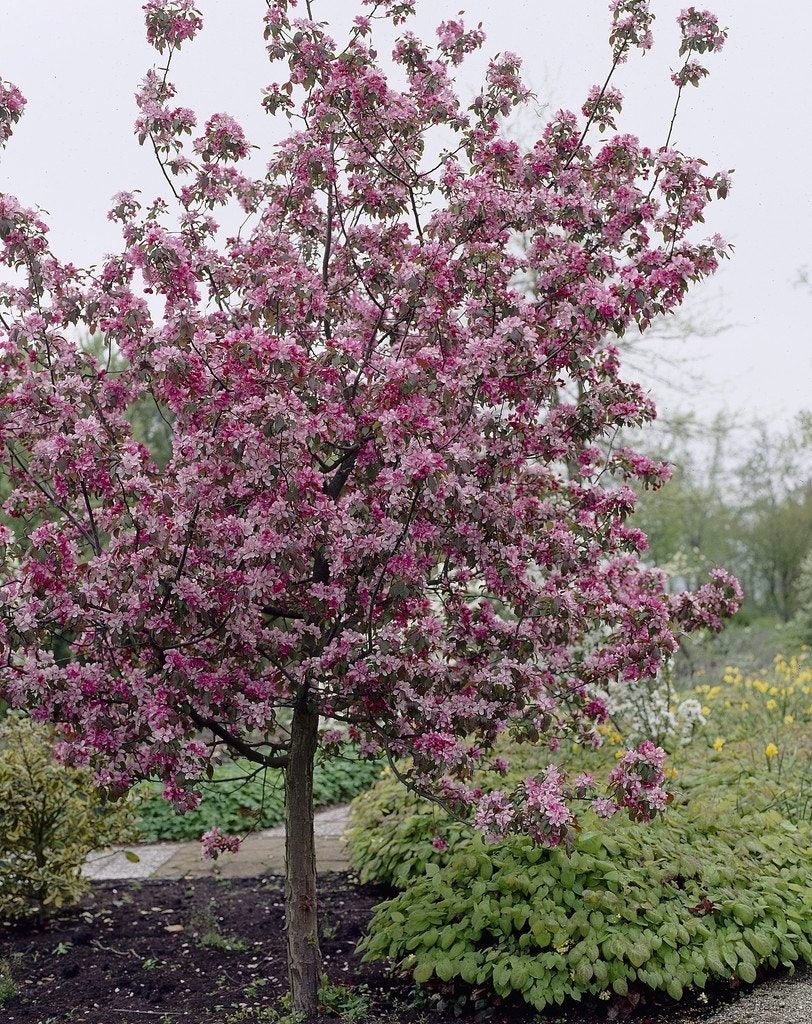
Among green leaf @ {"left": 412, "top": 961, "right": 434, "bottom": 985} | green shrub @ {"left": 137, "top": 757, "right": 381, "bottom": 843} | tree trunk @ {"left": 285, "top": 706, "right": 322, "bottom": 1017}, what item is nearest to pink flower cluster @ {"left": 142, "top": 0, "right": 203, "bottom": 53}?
tree trunk @ {"left": 285, "top": 706, "right": 322, "bottom": 1017}

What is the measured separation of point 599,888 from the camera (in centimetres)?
425

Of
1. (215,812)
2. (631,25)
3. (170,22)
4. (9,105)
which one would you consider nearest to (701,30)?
(631,25)

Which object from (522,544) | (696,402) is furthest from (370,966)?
(696,402)

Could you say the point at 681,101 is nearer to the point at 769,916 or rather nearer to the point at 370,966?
the point at 769,916

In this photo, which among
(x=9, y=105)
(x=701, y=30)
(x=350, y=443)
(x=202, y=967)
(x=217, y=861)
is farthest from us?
(x=217, y=861)

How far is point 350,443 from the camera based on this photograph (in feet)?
12.3

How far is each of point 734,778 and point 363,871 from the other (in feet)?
7.00

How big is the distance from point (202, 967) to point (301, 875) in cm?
109

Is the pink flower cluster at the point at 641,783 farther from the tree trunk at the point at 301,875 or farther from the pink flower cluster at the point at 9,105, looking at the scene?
Result: the pink flower cluster at the point at 9,105

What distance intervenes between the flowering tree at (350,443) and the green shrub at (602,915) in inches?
18.3

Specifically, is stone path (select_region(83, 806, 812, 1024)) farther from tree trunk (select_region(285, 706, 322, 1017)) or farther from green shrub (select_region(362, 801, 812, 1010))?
tree trunk (select_region(285, 706, 322, 1017))

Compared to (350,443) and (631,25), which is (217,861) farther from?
(631,25)

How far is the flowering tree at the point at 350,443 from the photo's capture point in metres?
3.46

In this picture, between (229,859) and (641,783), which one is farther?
(229,859)
